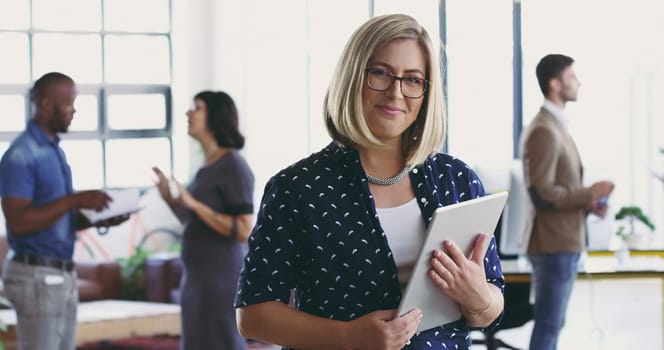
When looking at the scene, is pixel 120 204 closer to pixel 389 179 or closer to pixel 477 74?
pixel 389 179

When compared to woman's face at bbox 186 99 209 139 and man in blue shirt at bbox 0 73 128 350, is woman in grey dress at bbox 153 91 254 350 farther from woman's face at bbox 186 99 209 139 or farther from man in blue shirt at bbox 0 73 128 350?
man in blue shirt at bbox 0 73 128 350

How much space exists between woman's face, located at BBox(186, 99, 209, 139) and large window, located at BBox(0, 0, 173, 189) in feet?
16.9

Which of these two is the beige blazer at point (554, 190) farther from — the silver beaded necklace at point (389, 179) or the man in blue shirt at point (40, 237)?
the silver beaded necklace at point (389, 179)

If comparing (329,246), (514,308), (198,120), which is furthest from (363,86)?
(514,308)

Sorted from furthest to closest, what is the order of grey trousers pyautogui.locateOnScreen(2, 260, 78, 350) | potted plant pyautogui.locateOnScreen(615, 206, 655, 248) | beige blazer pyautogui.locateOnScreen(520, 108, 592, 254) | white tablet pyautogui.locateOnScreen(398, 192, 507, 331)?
potted plant pyautogui.locateOnScreen(615, 206, 655, 248) < beige blazer pyautogui.locateOnScreen(520, 108, 592, 254) < grey trousers pyautogui.locateOnScreen(2, 260, 78, 350) < white tablet pyautogui.locateOnScreen(398, 192, 507, 331)

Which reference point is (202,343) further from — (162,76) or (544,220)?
(162,76)

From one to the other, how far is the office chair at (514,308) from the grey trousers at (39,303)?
2.59 m

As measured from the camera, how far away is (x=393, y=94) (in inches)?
73.2

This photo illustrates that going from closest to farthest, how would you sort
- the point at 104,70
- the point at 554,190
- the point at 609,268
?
1. the point at 554,190
2. the point at 609,268
3. the point at 104,70

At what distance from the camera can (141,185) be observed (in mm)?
10023


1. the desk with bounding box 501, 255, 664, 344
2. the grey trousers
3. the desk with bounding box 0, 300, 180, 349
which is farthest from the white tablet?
the desk with bounding box 0, 300, 180, 349

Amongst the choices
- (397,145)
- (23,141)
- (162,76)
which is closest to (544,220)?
(23,141)

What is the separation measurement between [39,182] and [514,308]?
288cm

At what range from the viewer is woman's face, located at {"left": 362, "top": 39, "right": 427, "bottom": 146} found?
1.86m
